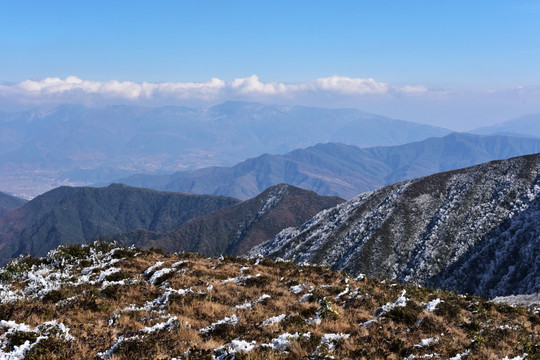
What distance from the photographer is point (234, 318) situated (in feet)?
49.2

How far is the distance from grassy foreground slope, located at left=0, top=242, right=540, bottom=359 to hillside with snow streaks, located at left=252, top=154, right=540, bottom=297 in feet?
168

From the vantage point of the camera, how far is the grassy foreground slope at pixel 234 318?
11914 millimetres

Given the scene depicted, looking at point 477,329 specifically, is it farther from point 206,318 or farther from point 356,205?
point 356,205

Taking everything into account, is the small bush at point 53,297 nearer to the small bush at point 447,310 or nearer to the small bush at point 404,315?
the small bush at point 404,315

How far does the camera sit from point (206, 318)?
15430 mm

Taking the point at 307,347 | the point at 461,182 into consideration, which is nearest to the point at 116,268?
the point at 307,347

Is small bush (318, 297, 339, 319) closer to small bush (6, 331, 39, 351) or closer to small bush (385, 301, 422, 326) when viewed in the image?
small bush (385, 301, 422, 326)

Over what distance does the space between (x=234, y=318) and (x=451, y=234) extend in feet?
274

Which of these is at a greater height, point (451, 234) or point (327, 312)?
point (327, 312)

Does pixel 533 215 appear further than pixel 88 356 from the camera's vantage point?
Yes

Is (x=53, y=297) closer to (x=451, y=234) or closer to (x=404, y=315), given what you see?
(x=404, y=315)

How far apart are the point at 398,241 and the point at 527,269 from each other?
1172 inches

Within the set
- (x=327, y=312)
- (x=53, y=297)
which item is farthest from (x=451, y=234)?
(x=53, y=297)

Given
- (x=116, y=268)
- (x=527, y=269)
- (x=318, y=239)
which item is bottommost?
(x=318, y=239)
